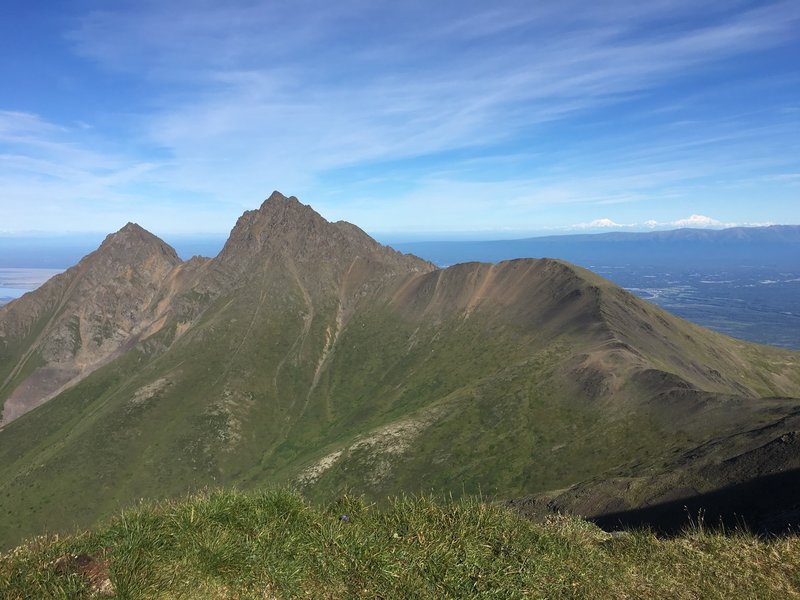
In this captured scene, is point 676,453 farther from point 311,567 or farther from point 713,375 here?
point 713,375

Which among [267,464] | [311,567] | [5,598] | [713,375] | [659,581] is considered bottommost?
[267,464]

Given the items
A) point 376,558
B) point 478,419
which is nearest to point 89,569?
point 376,558

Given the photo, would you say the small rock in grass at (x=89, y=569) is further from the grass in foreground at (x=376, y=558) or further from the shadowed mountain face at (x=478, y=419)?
the shadowed mountain face at (x=478, y=419)

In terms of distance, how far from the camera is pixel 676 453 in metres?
61.2

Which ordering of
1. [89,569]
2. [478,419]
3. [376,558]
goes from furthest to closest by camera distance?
[478,419], [376,558], [89,569]

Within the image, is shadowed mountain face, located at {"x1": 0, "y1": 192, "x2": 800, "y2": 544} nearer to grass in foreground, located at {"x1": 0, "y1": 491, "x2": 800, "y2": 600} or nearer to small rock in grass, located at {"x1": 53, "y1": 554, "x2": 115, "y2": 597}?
grass in foreground, located at {"x1": 0, "y1": 491, "x2": 800, "y2": 600}

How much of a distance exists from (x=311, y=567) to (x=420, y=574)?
7.62 ft

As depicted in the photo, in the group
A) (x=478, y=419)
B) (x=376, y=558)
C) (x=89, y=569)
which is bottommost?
(x=478, y=419)

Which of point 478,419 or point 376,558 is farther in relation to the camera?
point 478,419

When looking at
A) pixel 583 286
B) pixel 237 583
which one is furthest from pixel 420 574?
pixel 583 286

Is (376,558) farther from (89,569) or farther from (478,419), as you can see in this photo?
(478,419)

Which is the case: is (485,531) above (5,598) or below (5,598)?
below

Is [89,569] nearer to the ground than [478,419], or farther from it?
farther from it

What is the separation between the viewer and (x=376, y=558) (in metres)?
10.1
